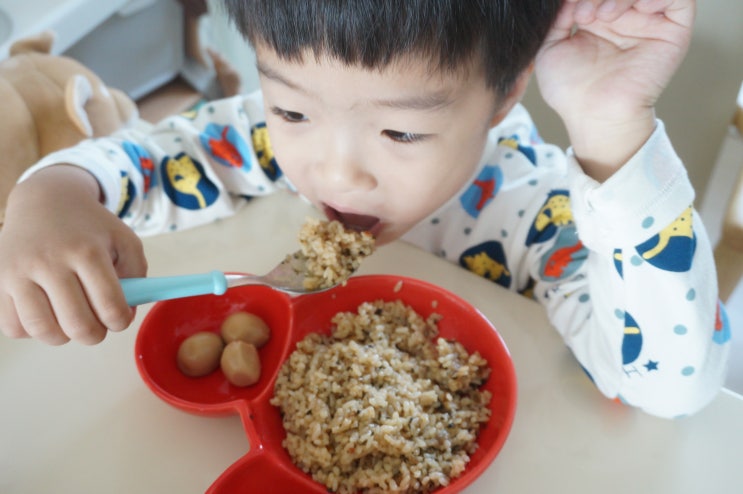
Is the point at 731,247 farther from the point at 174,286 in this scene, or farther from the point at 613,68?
the point at 174,286

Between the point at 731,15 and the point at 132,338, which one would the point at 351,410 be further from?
the point at 731,15

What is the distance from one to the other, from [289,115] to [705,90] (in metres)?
0.75

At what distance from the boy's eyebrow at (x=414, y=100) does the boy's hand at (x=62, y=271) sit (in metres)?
0.27

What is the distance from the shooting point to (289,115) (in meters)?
0.71

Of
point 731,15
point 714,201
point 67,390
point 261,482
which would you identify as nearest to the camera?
point 261,482

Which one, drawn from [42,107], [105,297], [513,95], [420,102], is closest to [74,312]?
[105,297]

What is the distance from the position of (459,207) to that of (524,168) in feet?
0.38

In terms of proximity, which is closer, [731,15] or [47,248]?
[47,248]

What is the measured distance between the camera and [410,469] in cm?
60

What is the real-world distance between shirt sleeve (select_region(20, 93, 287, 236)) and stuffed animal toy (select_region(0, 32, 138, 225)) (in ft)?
0.71

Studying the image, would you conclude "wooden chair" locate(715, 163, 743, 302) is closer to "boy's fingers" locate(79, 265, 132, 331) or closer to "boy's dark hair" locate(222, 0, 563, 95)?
"boy's dark hair" locate(222, 0, 563, 95)

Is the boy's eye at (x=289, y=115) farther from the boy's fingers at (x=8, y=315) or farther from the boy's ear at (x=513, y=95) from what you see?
the boy's fingers at (x=8, y=315)

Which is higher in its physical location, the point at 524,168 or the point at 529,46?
the point at 529,46

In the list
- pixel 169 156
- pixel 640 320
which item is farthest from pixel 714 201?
pixel 169 156
